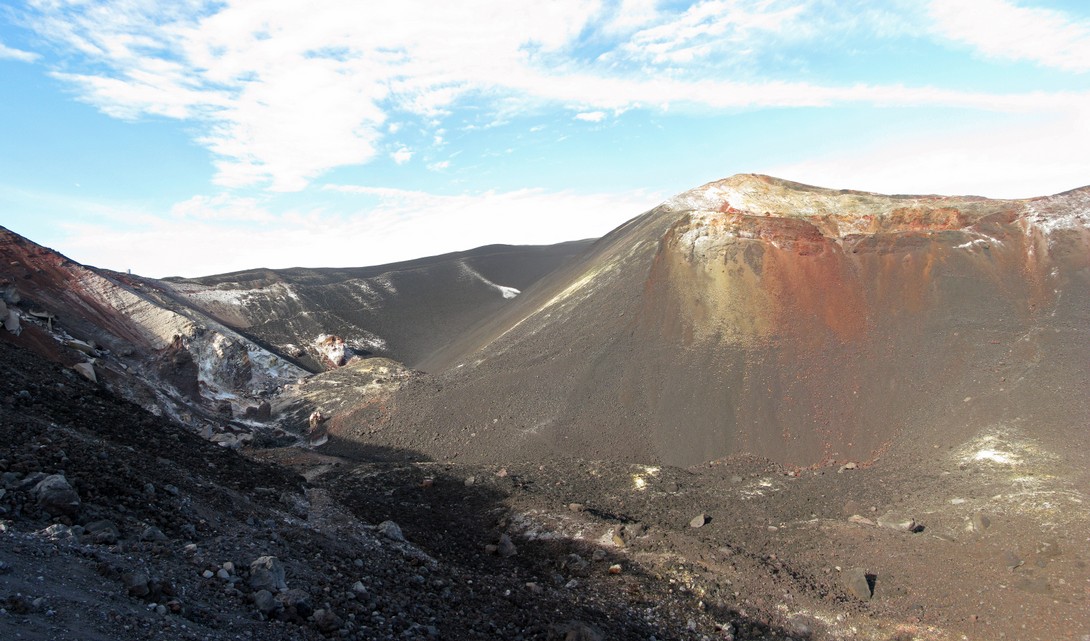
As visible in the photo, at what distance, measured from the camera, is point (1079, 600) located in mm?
10773

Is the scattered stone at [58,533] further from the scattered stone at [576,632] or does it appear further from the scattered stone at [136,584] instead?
the scattered stone at [576,632]

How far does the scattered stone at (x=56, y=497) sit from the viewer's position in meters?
7.89

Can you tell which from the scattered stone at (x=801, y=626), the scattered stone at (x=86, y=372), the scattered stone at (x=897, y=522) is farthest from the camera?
the scattered stone at (x=86, y=372)

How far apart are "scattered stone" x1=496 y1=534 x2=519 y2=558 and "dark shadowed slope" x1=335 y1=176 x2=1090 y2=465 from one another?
204 inches

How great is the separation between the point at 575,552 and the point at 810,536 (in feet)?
14.5

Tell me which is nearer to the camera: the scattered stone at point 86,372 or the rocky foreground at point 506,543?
the rocky foreground at point 506,543

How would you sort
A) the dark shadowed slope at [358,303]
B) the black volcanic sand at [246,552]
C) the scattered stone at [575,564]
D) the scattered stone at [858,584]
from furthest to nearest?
the dark shadowed slope at [358,303], the scattered stone at [575,564], the scattered stone at [858,584], the black volcanic sand at [246,552]

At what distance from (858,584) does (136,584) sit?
34.4 ft

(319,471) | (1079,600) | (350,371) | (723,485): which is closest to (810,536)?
(723,485)

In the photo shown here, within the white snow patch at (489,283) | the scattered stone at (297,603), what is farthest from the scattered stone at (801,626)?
the white snow patch at (489,283)

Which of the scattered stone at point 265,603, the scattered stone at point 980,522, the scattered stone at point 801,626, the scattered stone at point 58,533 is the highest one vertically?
the scattered stone at point 58,533

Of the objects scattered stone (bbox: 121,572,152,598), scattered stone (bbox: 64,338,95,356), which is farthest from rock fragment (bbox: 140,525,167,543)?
scattered stone (bbox: 64,338,95,356)

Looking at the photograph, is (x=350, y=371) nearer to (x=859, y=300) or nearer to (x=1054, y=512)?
(x=859, y=300)

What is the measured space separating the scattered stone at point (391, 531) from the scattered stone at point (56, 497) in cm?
476
